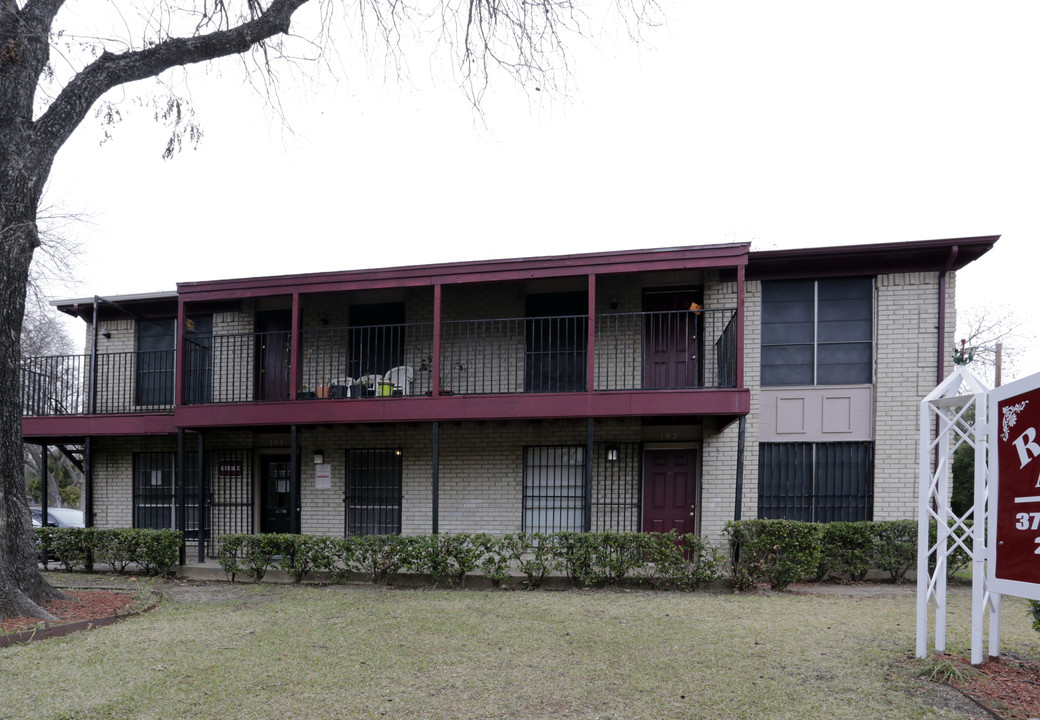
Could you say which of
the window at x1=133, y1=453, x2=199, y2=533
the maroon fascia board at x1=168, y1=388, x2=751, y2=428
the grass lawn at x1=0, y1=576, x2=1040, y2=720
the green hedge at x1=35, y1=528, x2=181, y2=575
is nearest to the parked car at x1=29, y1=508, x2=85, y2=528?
the window at x1=133, y1=453, x2=199, y2=533

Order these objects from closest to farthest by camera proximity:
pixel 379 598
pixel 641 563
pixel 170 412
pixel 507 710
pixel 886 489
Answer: pixel 507 710, pixel 379 598, pixel 641 563, pixel 886 489, pixel 170 412

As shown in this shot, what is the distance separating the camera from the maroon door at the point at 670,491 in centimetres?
1147

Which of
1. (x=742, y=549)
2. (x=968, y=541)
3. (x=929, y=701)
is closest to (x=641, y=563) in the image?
(x=742, y=549)

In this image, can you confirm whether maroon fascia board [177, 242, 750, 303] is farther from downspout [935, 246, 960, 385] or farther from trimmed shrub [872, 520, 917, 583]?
trimmed shrub [872, 520, 917, 583]

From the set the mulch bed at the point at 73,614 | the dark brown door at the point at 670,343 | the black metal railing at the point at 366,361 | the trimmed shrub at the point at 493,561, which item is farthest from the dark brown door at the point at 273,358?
the dark brown door at the point at 670,343

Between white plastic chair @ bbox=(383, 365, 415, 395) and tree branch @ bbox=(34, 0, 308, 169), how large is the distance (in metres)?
5.35

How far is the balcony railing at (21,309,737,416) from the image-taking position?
11.4m

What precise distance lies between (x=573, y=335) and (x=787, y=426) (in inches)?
149

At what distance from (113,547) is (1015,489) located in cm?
1184

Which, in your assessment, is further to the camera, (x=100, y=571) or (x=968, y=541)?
(x=100, y=571)

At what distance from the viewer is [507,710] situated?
4.72 m

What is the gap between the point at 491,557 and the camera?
9625 millimetres

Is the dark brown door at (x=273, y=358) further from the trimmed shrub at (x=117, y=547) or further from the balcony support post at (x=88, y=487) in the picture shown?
the trimmed shrub at (x=117, y=547)

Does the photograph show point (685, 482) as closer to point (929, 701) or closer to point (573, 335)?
point (573, 335)
